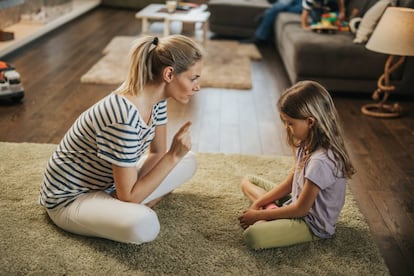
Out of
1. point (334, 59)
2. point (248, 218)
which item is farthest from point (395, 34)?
point (248, 218)

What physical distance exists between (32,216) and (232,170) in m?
1.01

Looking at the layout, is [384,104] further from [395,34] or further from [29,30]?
[29,30]

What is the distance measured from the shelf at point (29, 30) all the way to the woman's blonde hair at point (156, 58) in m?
3.22

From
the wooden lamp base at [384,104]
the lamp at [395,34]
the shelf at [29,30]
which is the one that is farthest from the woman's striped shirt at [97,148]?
the shelf at [29,30]

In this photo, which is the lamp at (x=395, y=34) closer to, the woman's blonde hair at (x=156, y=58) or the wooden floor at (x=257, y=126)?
the wooden floor at (x=257, y=126)

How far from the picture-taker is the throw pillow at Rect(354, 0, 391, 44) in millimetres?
3893

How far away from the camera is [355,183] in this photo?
2.64 meters

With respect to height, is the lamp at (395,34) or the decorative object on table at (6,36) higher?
the lamp at (395,34)

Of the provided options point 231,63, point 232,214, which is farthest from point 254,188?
point 231,63

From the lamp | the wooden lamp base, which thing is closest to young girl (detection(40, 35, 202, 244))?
the lamp

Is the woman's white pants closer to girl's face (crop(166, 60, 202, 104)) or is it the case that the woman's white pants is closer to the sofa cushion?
girl's face (crop(166, 60, 202, 104))

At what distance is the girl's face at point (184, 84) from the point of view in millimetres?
1828

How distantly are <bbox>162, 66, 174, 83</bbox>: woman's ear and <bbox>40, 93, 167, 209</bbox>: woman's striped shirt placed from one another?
0.50ft

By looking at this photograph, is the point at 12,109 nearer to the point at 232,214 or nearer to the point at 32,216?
the point at 32,216
